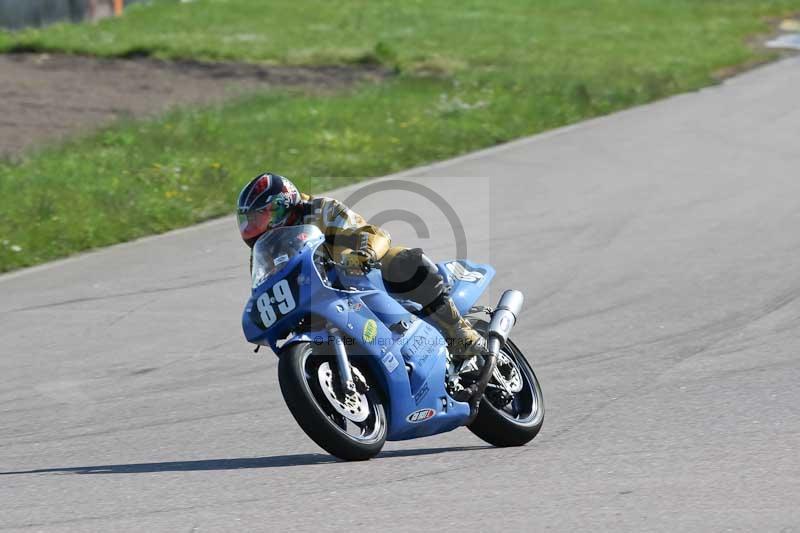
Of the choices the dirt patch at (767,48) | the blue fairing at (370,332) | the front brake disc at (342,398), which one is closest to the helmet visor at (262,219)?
the blue fairing at (370,332)

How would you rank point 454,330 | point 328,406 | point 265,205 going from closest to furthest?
point 328,406 < point 265,205 < point 454,330

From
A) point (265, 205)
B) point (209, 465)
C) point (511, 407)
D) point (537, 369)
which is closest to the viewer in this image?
point (265, 205)

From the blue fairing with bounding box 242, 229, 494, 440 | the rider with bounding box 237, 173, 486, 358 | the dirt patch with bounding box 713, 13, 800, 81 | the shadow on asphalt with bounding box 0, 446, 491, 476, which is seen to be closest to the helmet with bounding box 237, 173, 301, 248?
the rider with bounding box 237, 173, 486, 358

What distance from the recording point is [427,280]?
7.21m

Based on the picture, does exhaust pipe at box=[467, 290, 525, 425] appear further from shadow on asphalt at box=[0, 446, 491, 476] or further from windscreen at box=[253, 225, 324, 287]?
windscreen at box=[253, 225, 324, 287]

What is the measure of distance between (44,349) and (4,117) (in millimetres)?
9894

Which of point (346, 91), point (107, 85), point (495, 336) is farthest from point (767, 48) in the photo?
point (495, 336)

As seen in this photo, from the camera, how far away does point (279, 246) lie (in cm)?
669

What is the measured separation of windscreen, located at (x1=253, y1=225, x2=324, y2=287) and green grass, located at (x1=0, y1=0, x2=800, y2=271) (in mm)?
6117

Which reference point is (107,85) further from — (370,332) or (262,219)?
(370,332)

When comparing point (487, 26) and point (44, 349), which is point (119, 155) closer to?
point (44, 349)

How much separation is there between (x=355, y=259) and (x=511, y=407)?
1544 millimetres

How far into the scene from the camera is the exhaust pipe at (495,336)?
23.5 ft

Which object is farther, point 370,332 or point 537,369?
point 537,369
